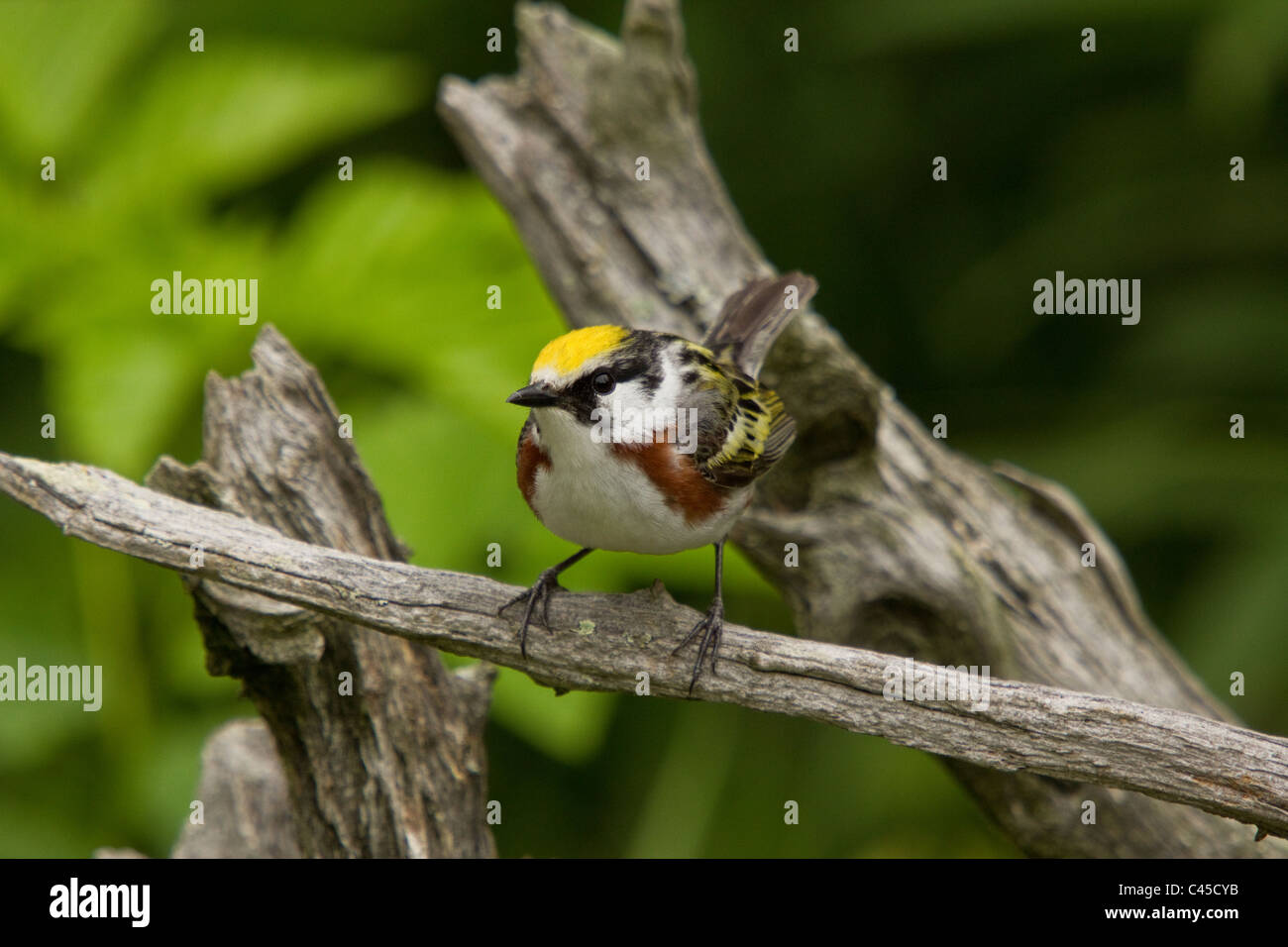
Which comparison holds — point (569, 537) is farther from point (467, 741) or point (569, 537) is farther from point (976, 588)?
point (976, 588)

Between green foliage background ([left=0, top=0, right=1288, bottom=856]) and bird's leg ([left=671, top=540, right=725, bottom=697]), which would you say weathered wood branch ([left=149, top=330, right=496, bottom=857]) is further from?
bird's leg ([left=671, top=540, right=725, bottom=697])

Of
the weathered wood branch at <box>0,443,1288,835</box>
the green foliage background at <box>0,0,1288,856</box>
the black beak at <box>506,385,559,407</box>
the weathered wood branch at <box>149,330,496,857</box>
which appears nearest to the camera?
the weathered wood branch at <box>0,443,1288,835</box>

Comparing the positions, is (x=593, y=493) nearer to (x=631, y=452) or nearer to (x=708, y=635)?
(x=631, y=452)

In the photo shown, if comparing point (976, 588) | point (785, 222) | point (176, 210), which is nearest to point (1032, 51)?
point (785, 222)

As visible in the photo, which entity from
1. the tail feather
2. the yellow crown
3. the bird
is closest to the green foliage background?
the tail feather

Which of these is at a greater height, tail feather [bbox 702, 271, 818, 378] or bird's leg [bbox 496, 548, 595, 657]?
tail feather [bbox 702, 271, 818, 378]

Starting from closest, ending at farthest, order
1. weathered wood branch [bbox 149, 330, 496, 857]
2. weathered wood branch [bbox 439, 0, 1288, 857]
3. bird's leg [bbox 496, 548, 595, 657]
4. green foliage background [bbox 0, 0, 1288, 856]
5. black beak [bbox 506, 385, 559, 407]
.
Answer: black beak [bbox 506, 385, 559, 407] < bird's leg [bbox 496, 548, 595, 657] < weathered wood branch [bbox 149, 330, 496, 857] < weathered wood branch [bbox 439, 0, 1288, 857] < green foliage background [bbox 0, 0, 1288, 856]

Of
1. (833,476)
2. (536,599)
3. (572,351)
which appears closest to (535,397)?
(572,351)

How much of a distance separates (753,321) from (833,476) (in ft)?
1.97

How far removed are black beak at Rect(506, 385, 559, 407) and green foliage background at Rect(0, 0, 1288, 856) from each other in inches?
54.7

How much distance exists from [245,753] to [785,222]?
13.5 feet

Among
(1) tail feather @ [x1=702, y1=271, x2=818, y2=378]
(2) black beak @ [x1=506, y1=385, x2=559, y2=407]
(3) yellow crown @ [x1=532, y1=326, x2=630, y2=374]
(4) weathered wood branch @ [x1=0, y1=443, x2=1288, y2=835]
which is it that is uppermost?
(1) tail feather @ [x1=702, y1=271, x2=818, y2=378]

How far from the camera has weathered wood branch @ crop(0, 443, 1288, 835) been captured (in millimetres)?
2844

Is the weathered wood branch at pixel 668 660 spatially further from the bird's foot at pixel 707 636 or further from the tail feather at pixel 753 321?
the tail feather at pixel 753 321
